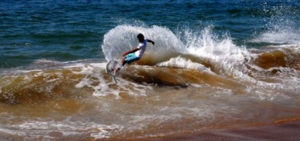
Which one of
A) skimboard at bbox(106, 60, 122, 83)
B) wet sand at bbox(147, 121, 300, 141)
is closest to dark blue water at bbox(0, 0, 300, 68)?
skimboard at bbox(106, 60, 122, 83)

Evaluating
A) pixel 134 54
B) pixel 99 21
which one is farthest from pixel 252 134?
pixel 99 21

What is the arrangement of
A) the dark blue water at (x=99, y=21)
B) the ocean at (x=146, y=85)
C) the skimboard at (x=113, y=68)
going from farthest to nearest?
the dark blue water at (x=99, y=21), the skimboard at (x=113, y=68), the ocean at (x=146, y=85)

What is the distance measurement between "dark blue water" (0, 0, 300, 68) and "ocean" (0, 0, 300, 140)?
0.33ft

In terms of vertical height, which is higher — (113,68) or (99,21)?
(113,68)

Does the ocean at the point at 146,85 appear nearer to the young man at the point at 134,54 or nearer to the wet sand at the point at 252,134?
the wet sand at the point at 252,134

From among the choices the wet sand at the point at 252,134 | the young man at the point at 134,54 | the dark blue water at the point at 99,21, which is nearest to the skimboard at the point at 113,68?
the young man at the point at 134,54

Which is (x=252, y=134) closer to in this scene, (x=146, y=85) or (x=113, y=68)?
(x=146, y=85)

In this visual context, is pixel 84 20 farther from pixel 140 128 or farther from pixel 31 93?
pixel 140 128

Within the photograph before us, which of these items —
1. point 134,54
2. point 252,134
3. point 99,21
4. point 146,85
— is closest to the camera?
point 252,134

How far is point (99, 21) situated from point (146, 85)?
12.0 metres

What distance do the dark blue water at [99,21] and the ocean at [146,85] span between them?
3.9 inches

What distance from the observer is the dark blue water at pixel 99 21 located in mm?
16172

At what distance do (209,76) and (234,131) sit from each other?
14.5ft

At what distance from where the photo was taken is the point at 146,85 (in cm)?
1105
